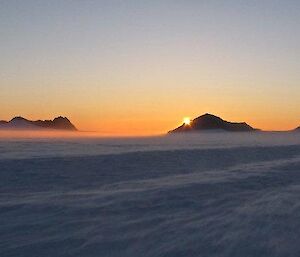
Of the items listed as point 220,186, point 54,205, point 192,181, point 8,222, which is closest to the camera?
point 8,222

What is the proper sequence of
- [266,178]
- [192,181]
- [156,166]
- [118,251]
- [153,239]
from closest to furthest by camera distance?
1. [118,251]
2. [153,239]
3. [192,181]
4. [266,178]
5. [156,166]

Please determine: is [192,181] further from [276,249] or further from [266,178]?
[276,249]

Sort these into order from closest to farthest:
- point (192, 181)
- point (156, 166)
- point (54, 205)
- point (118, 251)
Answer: point (118, 251) < point (54, 205) < point (192, 181) < point (156, 166)

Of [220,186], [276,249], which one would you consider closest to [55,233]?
[276,249]

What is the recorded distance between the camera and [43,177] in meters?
16.8

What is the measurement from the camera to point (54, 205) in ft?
36.3

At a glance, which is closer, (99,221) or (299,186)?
(99,221)

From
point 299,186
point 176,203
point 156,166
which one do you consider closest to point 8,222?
point 176,203

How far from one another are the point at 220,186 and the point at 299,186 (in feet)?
10.3

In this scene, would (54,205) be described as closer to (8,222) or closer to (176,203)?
(8,222)

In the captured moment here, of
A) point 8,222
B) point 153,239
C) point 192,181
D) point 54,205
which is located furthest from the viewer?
point 192,181

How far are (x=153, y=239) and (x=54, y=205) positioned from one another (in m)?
3.90

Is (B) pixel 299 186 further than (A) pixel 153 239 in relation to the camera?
Yes

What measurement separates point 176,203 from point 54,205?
127 inches
